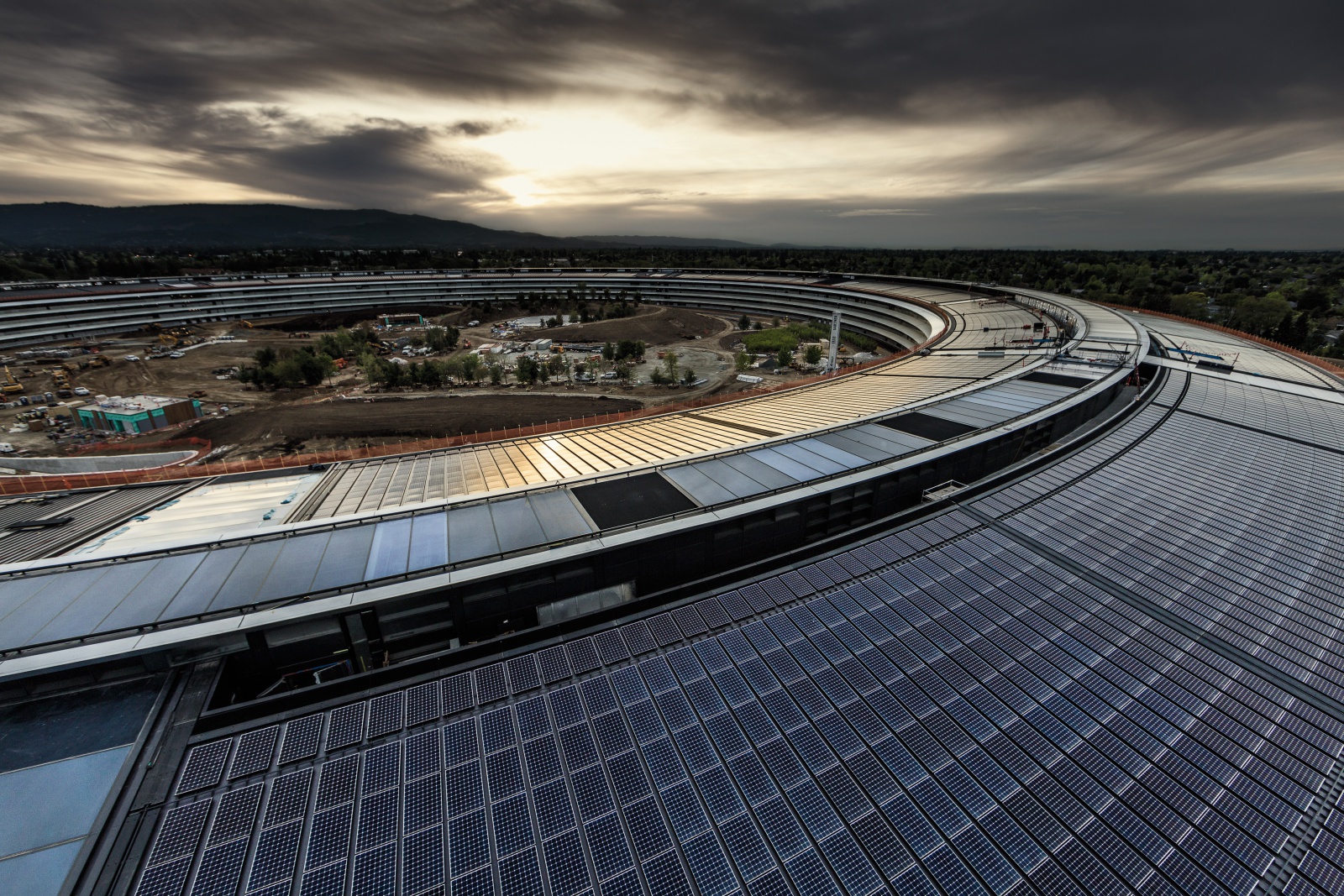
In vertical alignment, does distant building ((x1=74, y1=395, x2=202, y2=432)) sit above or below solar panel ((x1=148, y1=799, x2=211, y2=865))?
below

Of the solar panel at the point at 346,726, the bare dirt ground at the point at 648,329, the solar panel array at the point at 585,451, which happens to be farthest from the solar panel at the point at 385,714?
the bare dirt ground at the point at 648,329

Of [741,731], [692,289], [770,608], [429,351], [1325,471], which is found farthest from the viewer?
[692,289]

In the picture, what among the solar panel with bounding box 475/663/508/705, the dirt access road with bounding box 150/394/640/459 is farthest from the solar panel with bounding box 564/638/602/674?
the dirt access road with bounding box 150/394/640/459

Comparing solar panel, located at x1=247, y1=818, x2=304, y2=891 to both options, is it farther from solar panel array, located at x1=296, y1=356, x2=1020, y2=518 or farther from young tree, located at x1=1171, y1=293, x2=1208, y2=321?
young tree, located at x1=1171, y1=293, x2=1208, y2=321

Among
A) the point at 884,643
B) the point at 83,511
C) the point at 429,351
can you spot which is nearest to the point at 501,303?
the point at 429,351

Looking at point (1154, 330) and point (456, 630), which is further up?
point (1154, 330)

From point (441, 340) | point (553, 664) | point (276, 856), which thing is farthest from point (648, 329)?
point (276, 856)

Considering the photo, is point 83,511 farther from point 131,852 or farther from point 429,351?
point 429,351
